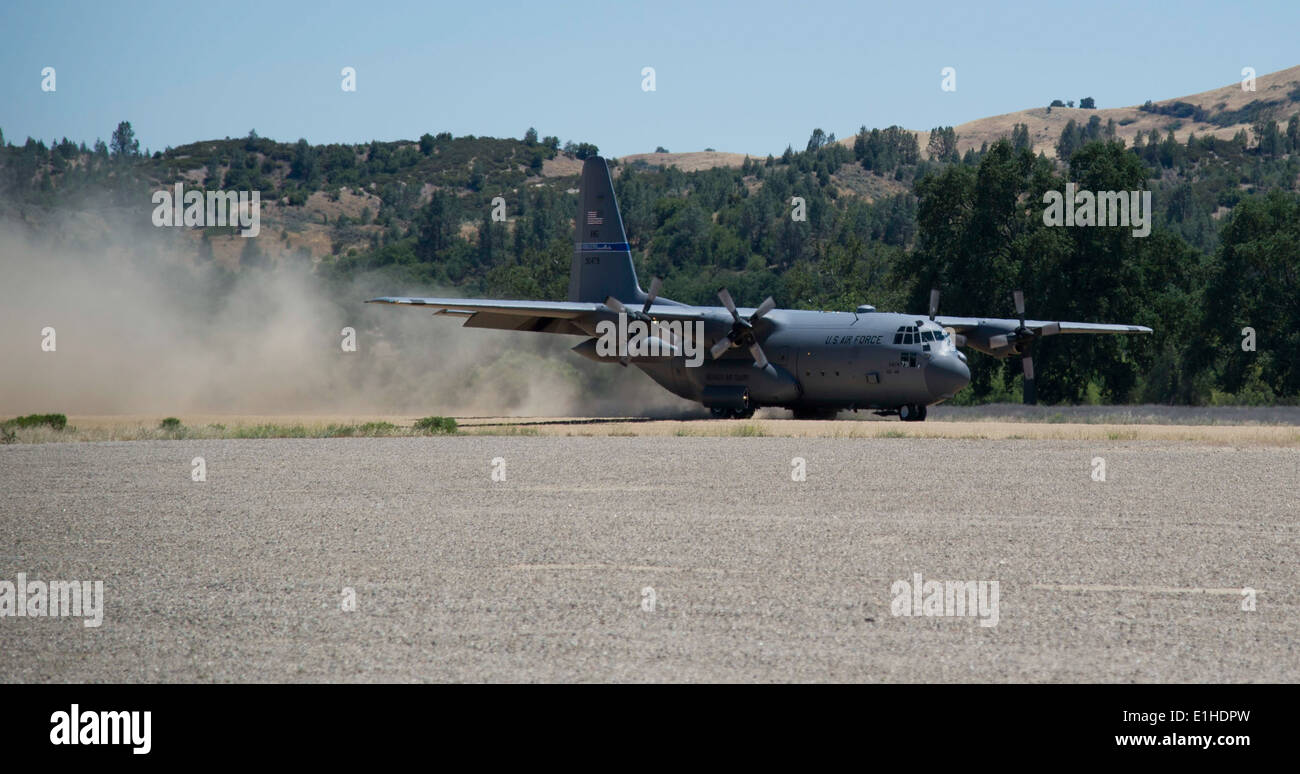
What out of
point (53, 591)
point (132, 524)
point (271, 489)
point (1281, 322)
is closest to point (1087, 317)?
point (1281, 322)

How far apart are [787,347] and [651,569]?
1084 inches

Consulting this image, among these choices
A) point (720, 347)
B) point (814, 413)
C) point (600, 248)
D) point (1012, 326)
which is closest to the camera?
point (720, 347)

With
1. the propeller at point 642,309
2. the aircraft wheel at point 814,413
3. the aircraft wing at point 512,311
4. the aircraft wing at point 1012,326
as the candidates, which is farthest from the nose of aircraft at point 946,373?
the aircraft wing at point 512,311

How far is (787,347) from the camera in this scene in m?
39.7

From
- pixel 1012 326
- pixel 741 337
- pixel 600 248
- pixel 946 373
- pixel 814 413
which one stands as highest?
pixel 600 248

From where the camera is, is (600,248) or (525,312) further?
(600,248)

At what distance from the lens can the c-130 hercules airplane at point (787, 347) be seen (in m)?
37.0

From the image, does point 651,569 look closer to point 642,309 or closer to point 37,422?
point 642,309

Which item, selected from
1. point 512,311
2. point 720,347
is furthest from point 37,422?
point 720,347

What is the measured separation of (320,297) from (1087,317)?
33.6 metres

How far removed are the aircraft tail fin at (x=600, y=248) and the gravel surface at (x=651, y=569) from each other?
20932mm

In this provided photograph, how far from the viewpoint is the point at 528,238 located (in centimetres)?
14262

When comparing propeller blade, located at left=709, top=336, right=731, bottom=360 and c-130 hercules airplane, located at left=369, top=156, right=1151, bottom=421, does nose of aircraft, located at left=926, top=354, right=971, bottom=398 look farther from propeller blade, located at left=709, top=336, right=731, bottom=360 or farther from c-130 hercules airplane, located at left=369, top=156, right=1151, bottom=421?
propeller blade, located at left=709, top=336, right=731, bottom=360

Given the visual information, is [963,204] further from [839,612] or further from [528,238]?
[528,238]
